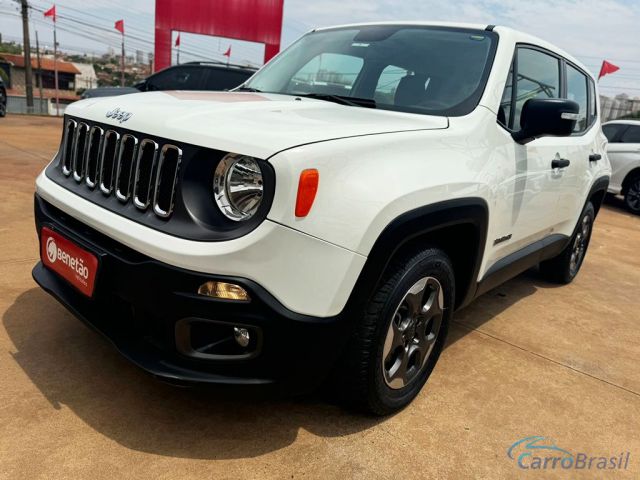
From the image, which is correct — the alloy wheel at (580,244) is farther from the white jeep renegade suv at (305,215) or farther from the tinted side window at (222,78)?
the tinted side window at (222,78)

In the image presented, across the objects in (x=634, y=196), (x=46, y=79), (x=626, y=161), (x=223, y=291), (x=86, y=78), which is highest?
(x=223, y=291)

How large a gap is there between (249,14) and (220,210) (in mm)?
18743

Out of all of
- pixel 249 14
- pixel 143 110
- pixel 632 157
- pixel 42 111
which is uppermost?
pixel 249 14

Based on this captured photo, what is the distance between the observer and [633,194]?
9.77 metres

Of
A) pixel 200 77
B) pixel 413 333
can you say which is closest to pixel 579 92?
pixel 413 333

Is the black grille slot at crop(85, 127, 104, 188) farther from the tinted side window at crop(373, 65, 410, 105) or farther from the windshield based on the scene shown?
the tinted side window at crop(373, 65, 410, 105)

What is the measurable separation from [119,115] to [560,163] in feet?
8.50

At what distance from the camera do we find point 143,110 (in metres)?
2.12

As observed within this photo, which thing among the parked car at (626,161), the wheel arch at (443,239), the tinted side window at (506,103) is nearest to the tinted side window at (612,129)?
the parked car at (626,161)

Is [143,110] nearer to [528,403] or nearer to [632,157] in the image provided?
[528,403]

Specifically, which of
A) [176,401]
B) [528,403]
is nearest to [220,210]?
[176,401]

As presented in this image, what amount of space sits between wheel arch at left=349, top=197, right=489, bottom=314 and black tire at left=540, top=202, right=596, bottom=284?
208cm

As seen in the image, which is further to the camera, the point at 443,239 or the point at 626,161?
the point at 626,161

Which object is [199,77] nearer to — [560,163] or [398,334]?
[560,163]
